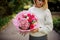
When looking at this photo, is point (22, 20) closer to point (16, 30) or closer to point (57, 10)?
point (16, 30)

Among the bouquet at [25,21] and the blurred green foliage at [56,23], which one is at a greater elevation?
the bouquet at [25,21]

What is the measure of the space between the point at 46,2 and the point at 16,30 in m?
0.27

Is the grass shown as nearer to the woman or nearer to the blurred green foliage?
the woman

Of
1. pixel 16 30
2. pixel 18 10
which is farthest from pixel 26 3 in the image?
pixel 16 30

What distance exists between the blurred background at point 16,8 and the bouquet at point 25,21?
80 mm

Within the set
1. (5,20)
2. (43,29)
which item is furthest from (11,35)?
(43,29)

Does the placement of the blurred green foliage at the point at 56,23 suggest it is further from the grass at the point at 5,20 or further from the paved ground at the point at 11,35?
the grass at the point at 5,20

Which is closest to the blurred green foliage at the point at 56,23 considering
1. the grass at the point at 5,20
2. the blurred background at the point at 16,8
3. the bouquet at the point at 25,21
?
the blurred background at the point at 16,8

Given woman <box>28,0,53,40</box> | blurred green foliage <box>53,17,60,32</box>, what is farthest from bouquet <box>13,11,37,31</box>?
blurred green foliage <box>53,17,60,32</box>

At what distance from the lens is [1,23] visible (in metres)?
1.22

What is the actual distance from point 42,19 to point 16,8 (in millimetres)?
200

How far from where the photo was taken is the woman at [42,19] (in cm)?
111

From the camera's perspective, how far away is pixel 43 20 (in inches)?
44.2

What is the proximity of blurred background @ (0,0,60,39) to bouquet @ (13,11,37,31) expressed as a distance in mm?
80
